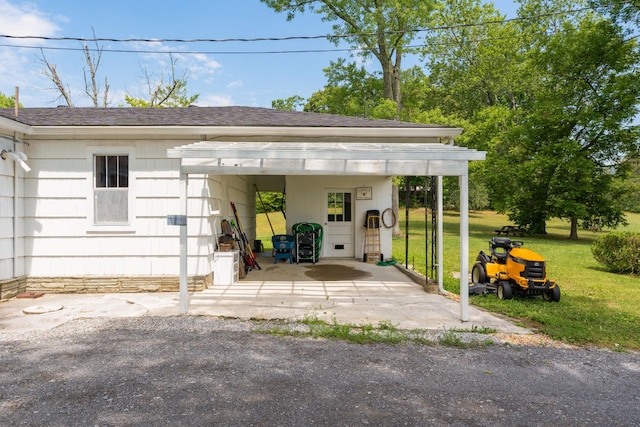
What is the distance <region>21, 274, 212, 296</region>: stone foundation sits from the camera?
6.54 meters

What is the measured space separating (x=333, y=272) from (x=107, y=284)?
4386 millimetres

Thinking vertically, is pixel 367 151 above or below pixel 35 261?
above

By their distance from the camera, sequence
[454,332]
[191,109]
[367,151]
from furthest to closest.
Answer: [191,109], [367,151], [454,332]

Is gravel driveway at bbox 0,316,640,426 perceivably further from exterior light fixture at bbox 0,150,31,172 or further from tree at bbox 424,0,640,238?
tree at bbox 424,0,640,238

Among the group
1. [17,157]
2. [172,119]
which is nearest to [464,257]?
[172,119]

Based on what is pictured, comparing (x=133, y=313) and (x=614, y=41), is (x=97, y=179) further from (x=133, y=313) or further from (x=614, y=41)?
(x=614, y=41)

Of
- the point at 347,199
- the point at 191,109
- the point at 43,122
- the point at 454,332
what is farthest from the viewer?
the point at 347,199

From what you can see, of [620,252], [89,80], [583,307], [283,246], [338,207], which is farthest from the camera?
[89,80]

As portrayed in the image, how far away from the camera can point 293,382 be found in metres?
3.14

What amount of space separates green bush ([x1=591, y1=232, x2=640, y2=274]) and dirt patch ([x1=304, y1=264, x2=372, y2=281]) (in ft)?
21.0

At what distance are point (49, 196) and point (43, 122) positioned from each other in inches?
48.9

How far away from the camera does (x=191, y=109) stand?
8852 millimetres

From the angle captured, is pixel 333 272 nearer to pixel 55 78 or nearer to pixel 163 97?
pixel 55 78

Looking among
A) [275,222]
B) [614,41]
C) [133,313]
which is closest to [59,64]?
[275,222]
